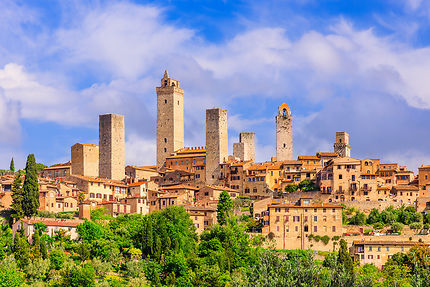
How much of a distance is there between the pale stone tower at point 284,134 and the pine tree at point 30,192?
35.5 m

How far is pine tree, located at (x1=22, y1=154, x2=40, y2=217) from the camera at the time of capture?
259ft

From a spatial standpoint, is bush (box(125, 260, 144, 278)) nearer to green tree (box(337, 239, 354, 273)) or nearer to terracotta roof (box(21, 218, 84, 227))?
terracotta roof (box(21, 218, 84, 227))

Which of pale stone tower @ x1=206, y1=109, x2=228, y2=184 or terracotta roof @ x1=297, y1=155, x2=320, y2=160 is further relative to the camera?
pale stone tower @ x1=206, y1=109, x2=228, y2=184

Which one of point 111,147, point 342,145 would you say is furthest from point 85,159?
point 342,145

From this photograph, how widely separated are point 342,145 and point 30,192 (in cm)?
4174

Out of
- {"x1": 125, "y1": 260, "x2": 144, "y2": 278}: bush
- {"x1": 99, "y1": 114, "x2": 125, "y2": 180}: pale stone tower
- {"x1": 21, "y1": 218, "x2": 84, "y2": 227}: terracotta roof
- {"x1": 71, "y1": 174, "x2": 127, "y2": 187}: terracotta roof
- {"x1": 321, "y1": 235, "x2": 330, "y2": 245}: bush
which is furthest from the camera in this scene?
{"x1": 99, "y1": 114, "x2": 125, "y2": 180}: pale stone tower

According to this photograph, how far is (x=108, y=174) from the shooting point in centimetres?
10162

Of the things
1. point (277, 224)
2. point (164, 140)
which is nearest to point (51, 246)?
point (277, 224)

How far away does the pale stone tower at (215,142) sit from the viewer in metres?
102

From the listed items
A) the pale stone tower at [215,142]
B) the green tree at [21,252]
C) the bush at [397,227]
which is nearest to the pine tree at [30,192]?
the green tree at [21,252]

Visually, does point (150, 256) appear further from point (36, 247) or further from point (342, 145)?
point (342, 145)

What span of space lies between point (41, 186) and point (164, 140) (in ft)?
82.0

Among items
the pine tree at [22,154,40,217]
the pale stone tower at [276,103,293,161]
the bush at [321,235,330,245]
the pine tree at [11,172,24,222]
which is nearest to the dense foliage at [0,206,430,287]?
the pine tree at [11,172,24,222]

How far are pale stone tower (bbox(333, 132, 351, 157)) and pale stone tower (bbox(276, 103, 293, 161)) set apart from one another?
552 cm
